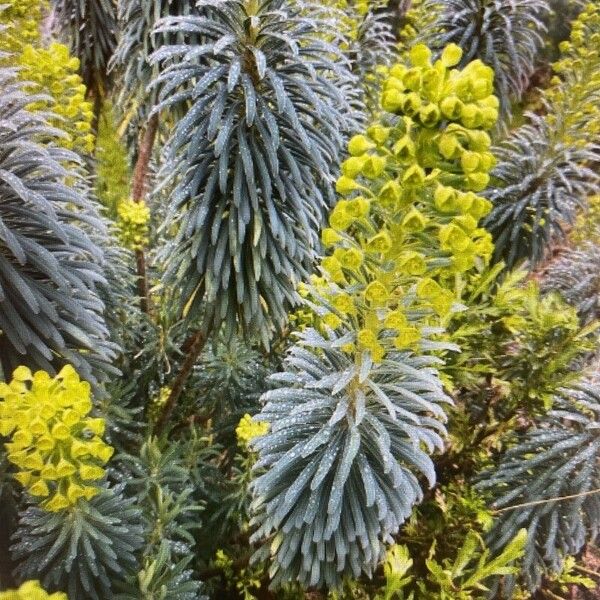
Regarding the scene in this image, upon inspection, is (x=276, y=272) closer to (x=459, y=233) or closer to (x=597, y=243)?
(x=459, y=233)

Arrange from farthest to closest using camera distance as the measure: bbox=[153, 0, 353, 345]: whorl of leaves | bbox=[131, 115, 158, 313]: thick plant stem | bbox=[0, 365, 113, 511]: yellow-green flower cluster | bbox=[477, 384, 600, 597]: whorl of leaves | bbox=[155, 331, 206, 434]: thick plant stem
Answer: bbox=[131, 115, 158, 313]: thick plant stem
bbox=[155, 331, 206, 434]: thick plant stem
bbox=[477, 384, 600, 597]: whorl of leaves
bbox=[153, 0, 353, 345]: whorl of leaves
bbox=[0, 365, 113, 511]: yellow-green flower cluster

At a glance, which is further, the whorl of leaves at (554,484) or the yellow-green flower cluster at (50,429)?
the whorl of leaves at (554,484)

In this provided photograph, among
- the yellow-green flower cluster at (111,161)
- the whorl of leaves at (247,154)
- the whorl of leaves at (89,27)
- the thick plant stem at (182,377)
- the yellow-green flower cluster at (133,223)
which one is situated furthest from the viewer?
the yellow-green flower cluster at (111,161)

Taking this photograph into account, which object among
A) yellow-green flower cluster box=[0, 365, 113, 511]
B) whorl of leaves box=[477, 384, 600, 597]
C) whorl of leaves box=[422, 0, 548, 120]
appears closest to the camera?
yellow-green flower cluster box=[0, 365, 113, 511]

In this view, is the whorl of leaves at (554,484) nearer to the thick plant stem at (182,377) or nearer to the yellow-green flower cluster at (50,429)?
the thick plant stem at (182,377)

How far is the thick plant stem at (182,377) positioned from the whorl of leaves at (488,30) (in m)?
2.38

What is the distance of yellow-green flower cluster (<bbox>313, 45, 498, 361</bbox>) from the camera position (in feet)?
3.46

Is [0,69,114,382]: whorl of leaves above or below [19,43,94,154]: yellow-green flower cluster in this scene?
below

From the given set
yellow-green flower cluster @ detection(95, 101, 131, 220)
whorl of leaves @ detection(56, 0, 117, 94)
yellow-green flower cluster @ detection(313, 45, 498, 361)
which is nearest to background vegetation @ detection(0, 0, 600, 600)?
yellow-green flower cluster @ detection(313, 45, 498, 361)

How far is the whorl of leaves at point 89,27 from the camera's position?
3.43m

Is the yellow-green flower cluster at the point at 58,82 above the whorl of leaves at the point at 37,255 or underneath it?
above

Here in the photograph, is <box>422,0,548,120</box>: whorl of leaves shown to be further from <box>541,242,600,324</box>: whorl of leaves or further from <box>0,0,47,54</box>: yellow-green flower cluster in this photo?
<box>0,0,47,54</box>: yellow-green flower cluster

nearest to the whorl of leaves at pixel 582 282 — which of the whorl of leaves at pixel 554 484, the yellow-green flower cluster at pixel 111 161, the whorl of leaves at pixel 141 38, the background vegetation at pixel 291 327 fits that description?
the background vegetation at pixel 291 327

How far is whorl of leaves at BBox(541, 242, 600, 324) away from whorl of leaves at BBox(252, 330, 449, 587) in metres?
1.70
